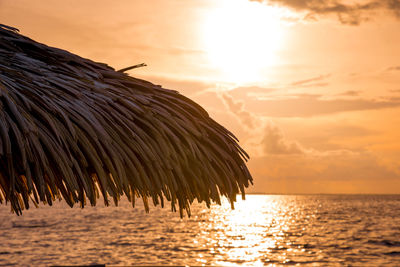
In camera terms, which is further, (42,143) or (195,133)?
(195,133)

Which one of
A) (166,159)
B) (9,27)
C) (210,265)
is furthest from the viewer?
(210,265)

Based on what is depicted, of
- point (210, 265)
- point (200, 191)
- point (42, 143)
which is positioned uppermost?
point (42, 143)

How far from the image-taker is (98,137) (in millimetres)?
3730

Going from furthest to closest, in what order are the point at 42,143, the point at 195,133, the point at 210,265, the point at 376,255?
the point at 376,255, the point at 210,265, the point at 195,133, the point at 42,143

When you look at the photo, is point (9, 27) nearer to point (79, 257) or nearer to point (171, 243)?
point (79, 257)

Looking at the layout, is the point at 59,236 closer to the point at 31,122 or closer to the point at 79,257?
the point at 79,257

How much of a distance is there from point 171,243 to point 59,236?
11959mm

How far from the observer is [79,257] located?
3441 centimetres

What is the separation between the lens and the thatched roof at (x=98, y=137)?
11.3ft

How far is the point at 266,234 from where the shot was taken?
189 feet

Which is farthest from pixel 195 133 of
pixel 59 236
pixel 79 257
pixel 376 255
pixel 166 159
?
pixel 59 236

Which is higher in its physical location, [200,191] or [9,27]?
[9,27]

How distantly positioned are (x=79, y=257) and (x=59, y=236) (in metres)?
16.9

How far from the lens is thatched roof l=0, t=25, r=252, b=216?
3449 mm
